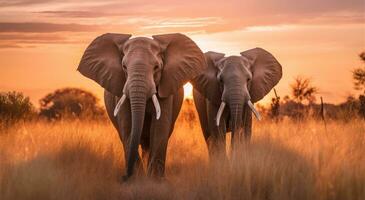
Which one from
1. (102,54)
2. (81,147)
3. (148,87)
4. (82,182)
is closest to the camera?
(82,182)

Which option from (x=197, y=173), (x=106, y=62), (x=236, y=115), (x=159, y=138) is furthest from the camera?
(x=236, y=115)

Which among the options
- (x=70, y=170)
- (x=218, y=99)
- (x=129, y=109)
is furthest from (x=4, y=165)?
(x=218, y=99)

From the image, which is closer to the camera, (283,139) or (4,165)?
(4,165)

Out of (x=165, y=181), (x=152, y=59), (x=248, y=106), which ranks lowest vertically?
(x=165, y=181)

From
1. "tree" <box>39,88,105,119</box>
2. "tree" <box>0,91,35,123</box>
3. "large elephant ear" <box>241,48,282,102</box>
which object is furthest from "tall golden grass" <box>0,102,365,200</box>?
"tree" <box>39,88,105,119</box>

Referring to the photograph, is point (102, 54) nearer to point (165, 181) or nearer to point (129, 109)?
point (129, 109)

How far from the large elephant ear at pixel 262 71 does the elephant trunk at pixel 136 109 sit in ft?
9.20

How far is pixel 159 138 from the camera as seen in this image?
36.2ft

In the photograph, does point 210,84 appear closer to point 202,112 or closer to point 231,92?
point 231,92

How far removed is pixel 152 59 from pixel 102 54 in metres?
1.08

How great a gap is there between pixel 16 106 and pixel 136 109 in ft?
37.9

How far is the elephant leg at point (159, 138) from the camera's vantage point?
434 inches

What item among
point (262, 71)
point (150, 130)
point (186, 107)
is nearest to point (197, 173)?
point (150, 130)

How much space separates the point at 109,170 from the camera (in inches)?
452
